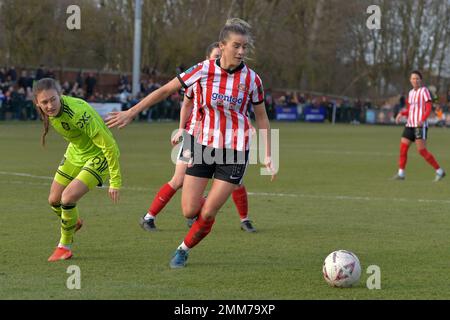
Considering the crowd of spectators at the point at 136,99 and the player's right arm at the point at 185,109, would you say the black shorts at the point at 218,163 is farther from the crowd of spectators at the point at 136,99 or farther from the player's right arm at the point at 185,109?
the crowd of spectators at the point at 136,99

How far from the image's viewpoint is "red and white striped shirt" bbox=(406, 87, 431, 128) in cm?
1759

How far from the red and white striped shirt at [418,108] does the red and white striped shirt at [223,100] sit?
10.2m

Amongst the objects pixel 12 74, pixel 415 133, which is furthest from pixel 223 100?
pixel 12 74

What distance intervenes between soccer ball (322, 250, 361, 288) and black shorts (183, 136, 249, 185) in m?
1.19

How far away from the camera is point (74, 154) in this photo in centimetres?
860

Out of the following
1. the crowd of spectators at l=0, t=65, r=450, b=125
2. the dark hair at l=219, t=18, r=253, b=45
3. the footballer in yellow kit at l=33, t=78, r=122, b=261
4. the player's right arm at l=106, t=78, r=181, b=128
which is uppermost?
the dark hair at l=219, t=18, r=253, b=45

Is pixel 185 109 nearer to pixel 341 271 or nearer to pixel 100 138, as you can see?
pixel 100 138

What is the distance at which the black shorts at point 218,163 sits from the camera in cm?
787

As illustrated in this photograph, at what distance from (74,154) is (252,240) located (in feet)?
7.04

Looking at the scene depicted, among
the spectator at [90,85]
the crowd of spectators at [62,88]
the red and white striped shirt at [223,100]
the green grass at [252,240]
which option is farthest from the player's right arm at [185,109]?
the spectator at [90,85]

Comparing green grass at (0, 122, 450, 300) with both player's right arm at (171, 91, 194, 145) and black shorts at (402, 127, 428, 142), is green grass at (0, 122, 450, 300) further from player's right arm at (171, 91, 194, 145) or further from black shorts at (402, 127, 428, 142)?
player's right arm at (171, 91, 194, 145)

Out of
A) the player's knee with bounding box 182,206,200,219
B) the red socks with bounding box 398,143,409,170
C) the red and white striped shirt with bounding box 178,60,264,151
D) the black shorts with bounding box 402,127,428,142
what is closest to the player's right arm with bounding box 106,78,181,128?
the red and white striped shirt with bounding box 178,60,264,151
